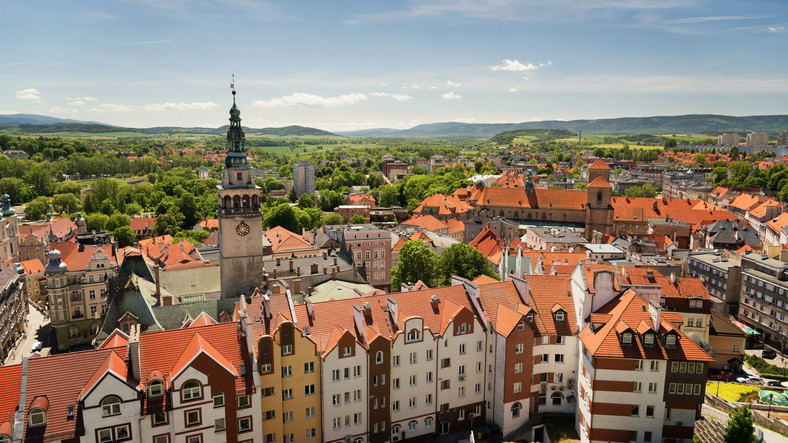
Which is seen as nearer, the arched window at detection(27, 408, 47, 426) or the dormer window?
the arched window at detection(27, 408, 47, 426)

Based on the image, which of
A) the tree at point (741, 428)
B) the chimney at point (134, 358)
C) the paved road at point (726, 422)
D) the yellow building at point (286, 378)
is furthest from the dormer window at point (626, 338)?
the chimney at point (134, 358)

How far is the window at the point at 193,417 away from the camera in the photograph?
31781 mm

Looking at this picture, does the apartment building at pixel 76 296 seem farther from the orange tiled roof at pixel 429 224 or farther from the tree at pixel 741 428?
the tree at pixel 741 428

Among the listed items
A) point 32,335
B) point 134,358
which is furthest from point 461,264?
point 32,335

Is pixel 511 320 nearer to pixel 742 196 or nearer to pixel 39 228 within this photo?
pixel 39 228

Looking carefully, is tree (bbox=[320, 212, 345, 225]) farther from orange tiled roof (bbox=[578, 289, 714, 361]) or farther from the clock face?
orange tiled roof (bbox=[578, 289, 714, 361])

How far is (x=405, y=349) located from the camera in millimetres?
39688

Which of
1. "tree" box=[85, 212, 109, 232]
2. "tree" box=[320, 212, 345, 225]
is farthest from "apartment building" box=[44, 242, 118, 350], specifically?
"tree" box=[320, 212, 345, 225]

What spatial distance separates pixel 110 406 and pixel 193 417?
489 centimetres

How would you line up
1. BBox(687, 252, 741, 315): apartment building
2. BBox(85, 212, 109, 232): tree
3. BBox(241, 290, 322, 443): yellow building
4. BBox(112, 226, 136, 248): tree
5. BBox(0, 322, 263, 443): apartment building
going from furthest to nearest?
BBox(85, 212, 109, 232): tree < BBox(112, 226, 136, 248): tree < BBox(687, 252, 741, 315): apartment building < BBox(241, 290, 322, 443): yellow building < BBox(0, 322, 263, 443): apartment building

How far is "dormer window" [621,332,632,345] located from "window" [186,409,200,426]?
31.0 metres

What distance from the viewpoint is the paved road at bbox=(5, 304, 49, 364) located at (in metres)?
66.2

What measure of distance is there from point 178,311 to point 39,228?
294 ft

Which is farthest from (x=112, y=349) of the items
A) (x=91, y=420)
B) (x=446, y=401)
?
(x=446, y=401)
